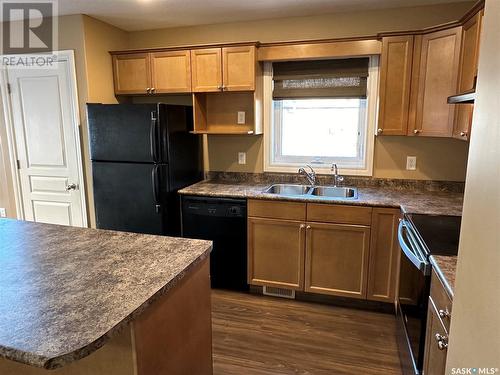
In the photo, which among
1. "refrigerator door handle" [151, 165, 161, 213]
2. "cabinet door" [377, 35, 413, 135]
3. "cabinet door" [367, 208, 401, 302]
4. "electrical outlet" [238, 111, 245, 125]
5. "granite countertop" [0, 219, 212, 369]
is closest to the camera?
"granite countertop" [0, 219, 212, 369]

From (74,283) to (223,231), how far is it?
5.64 ft

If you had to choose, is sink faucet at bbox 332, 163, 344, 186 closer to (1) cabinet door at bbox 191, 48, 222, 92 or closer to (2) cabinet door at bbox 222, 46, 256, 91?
(2) cabinet door at bbox 222, 46, 256, 91

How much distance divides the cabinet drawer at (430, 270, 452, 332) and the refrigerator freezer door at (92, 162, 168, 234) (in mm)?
2117

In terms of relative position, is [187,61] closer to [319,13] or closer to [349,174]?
[319,13]

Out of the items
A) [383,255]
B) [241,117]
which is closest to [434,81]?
[383,255]

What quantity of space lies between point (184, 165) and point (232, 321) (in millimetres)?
1412

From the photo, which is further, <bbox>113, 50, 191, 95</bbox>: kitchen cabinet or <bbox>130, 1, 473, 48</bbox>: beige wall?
<bbox>113, 50, 191, 95</bbox>: kitchen cabinet

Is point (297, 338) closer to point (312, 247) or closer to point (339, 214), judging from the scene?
point (312, 247)

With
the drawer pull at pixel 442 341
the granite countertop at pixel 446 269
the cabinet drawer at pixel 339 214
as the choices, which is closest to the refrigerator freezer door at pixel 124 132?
the cabinet drawer at pixel 339 214

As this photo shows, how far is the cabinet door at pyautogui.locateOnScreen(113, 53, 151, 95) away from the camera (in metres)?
3.24

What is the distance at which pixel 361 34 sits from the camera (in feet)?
9.68

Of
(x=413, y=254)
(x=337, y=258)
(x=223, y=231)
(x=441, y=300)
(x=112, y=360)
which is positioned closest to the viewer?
(x=112, y=360)

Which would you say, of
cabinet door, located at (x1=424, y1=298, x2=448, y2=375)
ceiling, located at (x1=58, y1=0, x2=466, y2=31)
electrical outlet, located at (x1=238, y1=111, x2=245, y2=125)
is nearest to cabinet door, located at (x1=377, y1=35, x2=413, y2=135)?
ceiling, located at (x1=58, y1=0, x2=466, y2=31)

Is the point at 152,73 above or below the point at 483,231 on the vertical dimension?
above
